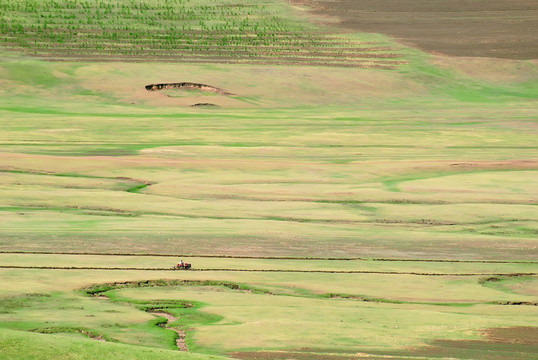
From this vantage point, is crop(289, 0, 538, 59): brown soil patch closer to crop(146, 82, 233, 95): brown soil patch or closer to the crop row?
the crop row

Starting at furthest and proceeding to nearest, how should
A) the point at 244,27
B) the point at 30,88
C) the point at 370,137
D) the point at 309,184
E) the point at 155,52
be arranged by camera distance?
the point at 244,27 < the point at 155,52 < the point at 30,88 < the point at 370,137 < the point at 309,184

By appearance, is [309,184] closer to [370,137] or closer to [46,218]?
[46,218]

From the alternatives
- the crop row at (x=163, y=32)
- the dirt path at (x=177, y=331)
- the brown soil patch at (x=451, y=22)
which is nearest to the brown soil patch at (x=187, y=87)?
the crop row at (x=163, y=32)

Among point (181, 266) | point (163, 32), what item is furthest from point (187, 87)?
point (181, 266)

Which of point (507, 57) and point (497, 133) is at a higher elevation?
point (507, 57)

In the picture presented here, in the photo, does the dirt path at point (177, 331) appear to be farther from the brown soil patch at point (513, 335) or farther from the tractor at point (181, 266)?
the brown soil patch at point (513, 335)

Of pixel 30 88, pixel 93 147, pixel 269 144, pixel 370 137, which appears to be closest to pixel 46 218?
pixel 93 147
